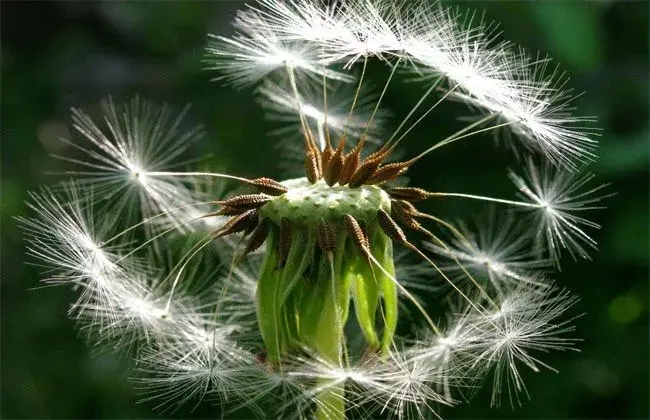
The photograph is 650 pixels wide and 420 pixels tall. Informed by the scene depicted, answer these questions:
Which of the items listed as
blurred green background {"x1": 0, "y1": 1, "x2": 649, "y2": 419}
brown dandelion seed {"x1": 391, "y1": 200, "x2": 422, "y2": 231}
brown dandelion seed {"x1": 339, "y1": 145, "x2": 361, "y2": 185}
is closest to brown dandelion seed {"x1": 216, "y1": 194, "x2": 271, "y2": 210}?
brown dandelion seed {"x1": 339, "y1": 145, "x2": 361, "y2": 185}

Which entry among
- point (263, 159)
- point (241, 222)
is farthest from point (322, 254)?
point (263, 159)

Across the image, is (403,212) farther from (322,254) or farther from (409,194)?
(322,254)

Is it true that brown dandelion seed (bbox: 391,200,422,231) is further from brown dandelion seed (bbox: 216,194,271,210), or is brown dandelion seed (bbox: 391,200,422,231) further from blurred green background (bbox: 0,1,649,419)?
blurred green background (bbox: 0,1,649,419)

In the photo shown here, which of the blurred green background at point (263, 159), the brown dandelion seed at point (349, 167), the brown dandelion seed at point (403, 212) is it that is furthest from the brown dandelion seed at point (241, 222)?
the blurred green background at point (263, 159)

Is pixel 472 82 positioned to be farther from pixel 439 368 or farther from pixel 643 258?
pixel 643 258

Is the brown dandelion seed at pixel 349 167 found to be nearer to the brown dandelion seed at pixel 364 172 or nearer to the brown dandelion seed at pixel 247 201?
the brown dandelion seed at pixel 364 172
